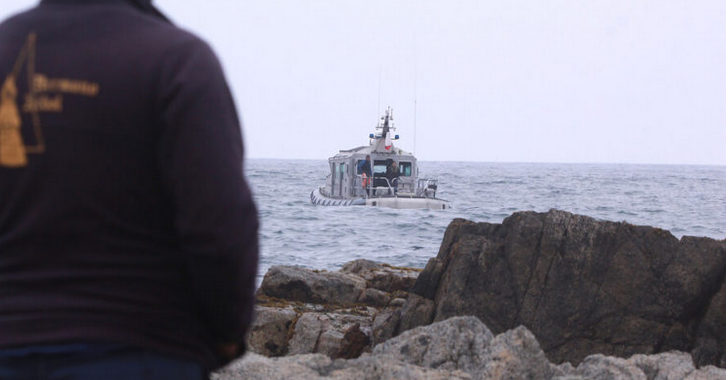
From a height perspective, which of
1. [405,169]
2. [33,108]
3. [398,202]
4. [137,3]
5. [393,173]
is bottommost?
[398,202]

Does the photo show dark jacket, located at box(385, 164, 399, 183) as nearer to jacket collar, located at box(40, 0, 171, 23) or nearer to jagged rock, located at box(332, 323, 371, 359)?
jagged rock, located at box(332, 323, 371, 359)

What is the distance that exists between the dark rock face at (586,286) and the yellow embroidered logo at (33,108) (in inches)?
243

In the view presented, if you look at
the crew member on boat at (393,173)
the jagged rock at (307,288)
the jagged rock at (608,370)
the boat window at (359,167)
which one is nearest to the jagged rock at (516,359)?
the jagged rock at (608,370)

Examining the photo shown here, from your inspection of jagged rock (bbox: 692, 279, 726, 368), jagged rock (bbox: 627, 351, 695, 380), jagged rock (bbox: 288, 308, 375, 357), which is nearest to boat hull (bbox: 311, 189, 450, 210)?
jagged rock (bbox: 288, 308, 375, 357)

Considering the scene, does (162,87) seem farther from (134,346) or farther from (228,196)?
(134,346)

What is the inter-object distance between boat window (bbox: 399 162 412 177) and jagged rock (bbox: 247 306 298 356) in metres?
28.4

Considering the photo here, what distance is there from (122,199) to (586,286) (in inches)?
252

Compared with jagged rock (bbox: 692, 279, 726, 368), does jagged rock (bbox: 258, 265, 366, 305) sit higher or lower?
lower

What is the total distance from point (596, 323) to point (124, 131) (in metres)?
6.33

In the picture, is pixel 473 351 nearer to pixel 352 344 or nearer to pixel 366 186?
pixel 352 344

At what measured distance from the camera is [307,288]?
9688 millimetres

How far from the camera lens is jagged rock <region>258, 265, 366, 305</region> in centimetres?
966

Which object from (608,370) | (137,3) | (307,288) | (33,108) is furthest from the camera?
(307,288)

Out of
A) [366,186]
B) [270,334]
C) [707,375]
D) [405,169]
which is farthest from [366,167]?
[707,375]
